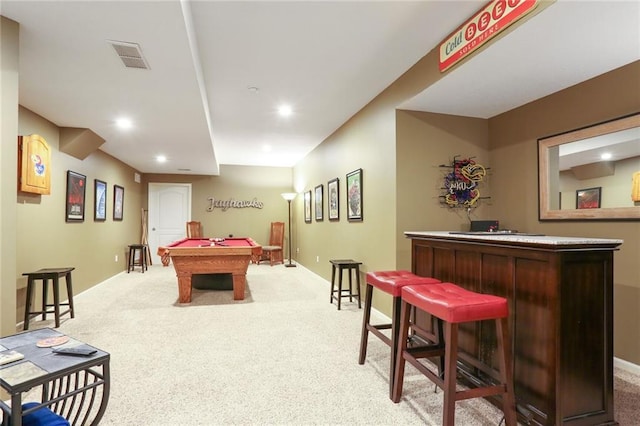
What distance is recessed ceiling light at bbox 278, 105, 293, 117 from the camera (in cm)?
439

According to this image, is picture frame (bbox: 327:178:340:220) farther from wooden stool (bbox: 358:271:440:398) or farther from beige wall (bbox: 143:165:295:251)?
beige wall (bbox: 143:165:295:251)

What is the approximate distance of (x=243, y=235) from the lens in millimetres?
8984

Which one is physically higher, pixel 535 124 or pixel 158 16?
pixel 158 16

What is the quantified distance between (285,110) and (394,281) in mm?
3078

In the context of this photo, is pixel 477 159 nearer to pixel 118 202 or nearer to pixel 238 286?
pixel 238 286

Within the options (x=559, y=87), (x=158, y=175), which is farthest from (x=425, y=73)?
(x=158, y=175)

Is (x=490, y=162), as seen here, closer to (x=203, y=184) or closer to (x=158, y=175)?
(x=203, y=184)

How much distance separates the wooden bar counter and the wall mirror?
1.16 m

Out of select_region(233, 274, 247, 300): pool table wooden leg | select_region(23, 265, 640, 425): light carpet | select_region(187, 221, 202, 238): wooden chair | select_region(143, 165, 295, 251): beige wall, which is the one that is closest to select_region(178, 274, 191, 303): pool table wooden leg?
select_region(23, 265, 640, 425): light carpet

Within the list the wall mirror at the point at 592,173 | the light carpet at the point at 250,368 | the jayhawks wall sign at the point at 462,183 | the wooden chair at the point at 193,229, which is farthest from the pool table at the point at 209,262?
the wooden chair at the point at 193,229

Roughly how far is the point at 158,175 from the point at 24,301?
17.9 feet

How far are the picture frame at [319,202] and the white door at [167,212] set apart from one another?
13.2ft

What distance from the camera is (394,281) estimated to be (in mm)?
2312

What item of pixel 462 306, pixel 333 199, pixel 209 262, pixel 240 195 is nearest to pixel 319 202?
pixel 333 199
